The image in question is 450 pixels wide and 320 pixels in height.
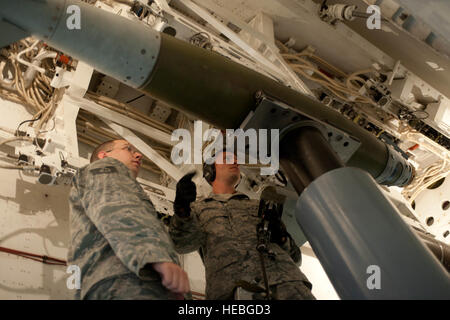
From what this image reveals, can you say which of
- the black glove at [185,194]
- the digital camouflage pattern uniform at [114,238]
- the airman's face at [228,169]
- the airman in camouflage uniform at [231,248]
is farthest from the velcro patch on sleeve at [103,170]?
the airman's face at [228,169]

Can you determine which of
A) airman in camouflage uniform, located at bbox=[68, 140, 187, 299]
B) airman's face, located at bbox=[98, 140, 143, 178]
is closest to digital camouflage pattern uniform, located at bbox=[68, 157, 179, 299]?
airman in camouflage uniform, located at bbox=[68, 140, 187, 299]

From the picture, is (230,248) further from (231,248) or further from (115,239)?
(115,239)

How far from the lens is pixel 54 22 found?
1730mm

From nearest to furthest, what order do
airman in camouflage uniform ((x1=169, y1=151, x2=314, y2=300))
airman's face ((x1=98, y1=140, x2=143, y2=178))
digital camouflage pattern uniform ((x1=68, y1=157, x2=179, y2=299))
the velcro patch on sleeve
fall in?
digital camouflage pattern uniform ((x1=68, y1=157, x2=179, y2=299)) < the velcro patch on sleeve < airman in camouflage uniform ((x1=169, y1=151, x2=314, y2=300)) < airman's face ((x1=98, y1=140, x2=143, y2=178))

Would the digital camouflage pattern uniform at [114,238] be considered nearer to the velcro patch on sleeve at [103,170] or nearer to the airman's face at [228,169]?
the velcro patch on sleeve at [103,170]

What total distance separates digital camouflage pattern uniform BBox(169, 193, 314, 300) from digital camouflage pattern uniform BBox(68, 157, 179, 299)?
1.55 ft

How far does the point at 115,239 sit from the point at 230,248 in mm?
773

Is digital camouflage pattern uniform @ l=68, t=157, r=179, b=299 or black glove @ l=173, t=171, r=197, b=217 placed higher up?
black glove @ l=173, t=171, r=197, b=217

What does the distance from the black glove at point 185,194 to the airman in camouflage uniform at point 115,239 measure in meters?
0.25

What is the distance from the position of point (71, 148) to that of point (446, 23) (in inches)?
92.4

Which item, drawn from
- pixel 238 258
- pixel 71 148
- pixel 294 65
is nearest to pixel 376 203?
pixel 238 258

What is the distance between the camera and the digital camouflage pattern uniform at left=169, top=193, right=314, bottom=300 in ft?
6.92

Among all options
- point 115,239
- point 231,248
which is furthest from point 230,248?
point 115,239

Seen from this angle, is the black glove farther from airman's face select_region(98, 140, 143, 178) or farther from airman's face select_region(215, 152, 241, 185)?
airman's face select_region(215, 152, 241, 185)
